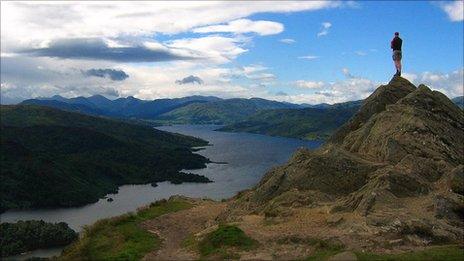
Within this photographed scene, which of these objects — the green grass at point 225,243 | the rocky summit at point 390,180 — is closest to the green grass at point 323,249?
the rocky summit at point 390,180

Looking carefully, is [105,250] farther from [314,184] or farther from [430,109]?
[430,109]

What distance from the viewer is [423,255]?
2562 centimetres

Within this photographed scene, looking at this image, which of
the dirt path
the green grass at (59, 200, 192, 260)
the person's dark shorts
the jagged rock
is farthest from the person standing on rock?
the green grass at (59, 200, 192, 260)

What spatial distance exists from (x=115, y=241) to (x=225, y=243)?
371 inches

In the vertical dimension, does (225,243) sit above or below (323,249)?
below

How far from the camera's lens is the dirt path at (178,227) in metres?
31.9

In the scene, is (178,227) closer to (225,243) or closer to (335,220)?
(225,243)

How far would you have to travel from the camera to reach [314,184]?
41.9 m

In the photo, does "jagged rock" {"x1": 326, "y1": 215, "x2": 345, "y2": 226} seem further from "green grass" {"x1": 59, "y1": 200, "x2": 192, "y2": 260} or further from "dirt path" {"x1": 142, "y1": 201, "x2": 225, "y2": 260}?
"green grass" {"x1": 59, "y1": 200, "x2": 192, "y2": 260}

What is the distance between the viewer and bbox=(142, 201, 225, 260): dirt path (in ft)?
105

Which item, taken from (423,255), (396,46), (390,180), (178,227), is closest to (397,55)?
(396,46)

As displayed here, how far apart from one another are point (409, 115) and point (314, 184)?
600 inches

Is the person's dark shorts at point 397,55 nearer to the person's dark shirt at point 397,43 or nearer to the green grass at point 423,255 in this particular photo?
the person's dark shirt at point 397,43

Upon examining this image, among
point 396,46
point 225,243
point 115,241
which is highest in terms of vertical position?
point 396,46
